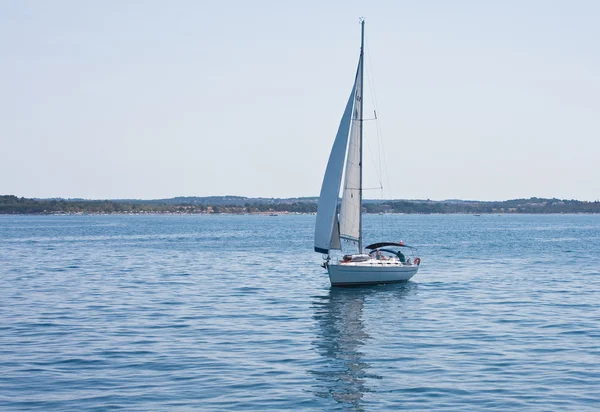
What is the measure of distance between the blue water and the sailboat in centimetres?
130

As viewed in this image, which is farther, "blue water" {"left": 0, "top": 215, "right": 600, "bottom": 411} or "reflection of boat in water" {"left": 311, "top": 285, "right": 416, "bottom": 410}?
Result: "reflection of boat in water" {"left": 311, "top": 285, "right": 416, "bottom": 410}

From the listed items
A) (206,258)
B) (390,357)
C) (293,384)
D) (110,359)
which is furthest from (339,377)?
(206,258)

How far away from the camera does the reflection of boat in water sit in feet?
80.2

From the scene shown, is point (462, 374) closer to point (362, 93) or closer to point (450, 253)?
point (362, 93)

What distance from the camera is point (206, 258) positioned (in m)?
81.5

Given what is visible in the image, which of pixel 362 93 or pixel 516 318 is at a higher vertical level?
pixel 362 93

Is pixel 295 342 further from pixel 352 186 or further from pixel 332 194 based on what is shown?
pixel 352 186

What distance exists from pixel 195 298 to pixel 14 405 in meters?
24.3

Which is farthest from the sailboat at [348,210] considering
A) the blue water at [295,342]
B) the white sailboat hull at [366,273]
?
the blue water at [295,342]

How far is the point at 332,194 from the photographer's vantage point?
167ft

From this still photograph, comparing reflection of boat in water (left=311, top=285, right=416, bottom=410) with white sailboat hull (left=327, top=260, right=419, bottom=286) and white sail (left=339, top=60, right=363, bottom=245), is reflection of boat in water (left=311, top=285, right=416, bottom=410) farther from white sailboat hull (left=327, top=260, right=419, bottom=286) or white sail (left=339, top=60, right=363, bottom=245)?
white sail (left=339, top=60, right=363, bottom=245)

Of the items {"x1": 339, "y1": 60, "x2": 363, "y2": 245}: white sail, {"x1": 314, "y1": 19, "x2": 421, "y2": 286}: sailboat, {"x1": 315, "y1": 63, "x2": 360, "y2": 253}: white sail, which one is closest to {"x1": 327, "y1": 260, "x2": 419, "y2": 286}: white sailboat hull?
{"x1": 314, "y1": 19, "x2": 421, "y2": 286}: sailboat

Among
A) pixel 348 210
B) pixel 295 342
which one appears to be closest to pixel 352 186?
pixel 348 210

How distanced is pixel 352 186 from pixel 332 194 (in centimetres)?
193
